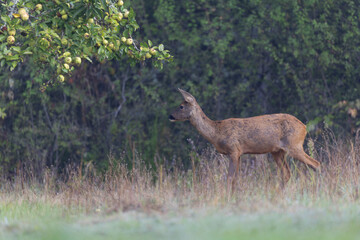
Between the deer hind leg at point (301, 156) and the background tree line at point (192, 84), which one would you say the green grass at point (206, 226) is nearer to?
the deer hind leg at point (301, 156)

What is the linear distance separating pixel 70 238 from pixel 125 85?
9.37 meters

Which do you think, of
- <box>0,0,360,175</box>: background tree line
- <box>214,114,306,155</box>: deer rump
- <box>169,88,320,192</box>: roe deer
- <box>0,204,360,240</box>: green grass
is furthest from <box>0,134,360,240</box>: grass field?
<box>0,0,360,175</box>: background tree line

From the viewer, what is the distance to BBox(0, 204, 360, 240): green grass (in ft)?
16.9

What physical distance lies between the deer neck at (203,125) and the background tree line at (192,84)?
3474mm

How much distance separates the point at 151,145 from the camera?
13664 millimetres

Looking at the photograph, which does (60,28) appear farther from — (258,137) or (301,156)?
(301,156)

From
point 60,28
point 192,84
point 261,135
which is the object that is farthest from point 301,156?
point 192,84

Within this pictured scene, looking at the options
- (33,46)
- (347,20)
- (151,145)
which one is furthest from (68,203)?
(347,20)

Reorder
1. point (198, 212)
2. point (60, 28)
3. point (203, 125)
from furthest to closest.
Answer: point (203, 125) → point (60, 28) → point (198, 212)

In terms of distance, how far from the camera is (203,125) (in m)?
9.30

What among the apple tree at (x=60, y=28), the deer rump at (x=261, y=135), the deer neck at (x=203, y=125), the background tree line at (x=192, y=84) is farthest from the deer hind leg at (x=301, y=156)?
the background tree line at (x=192, y=84)

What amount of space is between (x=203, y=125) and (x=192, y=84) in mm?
4302

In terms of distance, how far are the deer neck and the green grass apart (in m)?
2.77

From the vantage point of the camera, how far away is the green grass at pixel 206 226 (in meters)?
5.14
